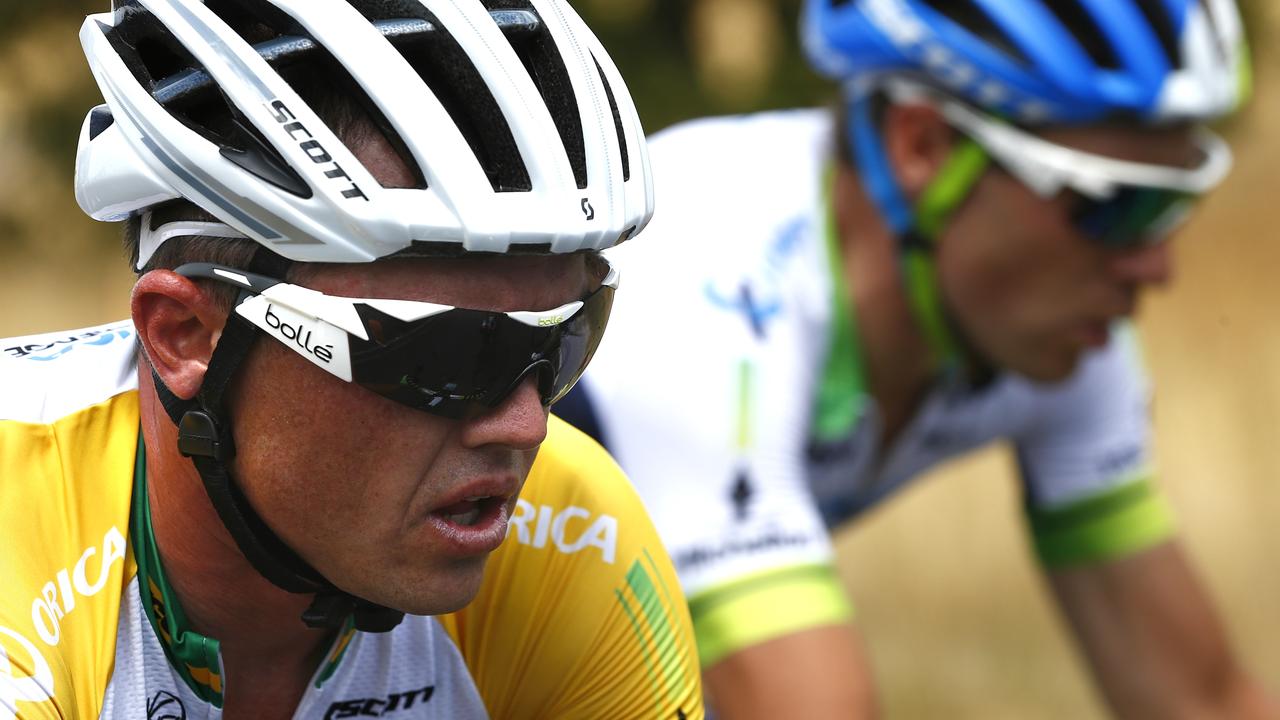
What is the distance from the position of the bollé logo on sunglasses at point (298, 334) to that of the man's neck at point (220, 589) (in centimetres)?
31

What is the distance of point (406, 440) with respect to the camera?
2.31 meters

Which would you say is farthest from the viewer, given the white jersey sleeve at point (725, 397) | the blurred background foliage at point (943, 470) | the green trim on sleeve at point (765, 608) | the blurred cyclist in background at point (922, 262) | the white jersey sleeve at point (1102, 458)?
the blurred background foliage at point (943, 470)

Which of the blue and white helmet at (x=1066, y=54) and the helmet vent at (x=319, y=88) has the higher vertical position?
the blue and white helmet at (x=1066, y=54)

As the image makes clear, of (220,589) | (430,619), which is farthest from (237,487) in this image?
(430,619)

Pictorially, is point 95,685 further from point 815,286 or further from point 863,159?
point 863,159

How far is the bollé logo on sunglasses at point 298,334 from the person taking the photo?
2238 mm

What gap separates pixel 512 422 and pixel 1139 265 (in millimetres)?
2314

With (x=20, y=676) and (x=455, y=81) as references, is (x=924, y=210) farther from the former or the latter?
(x=20, y=676)

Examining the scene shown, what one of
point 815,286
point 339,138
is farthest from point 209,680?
point 815,286

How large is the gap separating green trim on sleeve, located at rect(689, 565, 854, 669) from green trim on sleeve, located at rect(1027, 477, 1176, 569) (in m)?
1.60

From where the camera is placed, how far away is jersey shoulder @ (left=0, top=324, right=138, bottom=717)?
2.22m

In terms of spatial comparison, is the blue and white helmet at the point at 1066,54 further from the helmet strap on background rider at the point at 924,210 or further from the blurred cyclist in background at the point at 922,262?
the helmet strap on background rider at the point at 924,210

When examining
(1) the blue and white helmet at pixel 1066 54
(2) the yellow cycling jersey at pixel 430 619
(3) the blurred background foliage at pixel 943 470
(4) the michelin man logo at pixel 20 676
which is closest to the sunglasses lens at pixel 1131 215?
(1) the blue and white helmet at pixel 1066 54

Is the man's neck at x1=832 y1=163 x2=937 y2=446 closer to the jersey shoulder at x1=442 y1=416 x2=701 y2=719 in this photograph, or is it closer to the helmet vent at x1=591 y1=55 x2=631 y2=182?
the jersey shoulder at x1=442 y1=416 x2=701 y2=719
